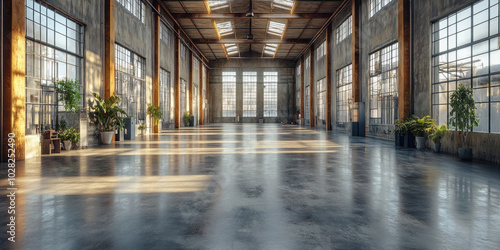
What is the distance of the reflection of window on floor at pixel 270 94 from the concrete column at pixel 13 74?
Answer: 3537cm

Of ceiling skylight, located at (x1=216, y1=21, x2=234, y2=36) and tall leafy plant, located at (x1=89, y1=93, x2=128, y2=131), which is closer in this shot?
tall leafy plant, located at (x1=89, y1=93, x2=128, y2=131)

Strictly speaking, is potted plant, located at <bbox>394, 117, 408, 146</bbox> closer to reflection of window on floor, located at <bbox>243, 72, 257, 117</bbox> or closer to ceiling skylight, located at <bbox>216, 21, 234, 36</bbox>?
ceiling skylight, located at <bbox>216, 21, 234, 36</bbox>

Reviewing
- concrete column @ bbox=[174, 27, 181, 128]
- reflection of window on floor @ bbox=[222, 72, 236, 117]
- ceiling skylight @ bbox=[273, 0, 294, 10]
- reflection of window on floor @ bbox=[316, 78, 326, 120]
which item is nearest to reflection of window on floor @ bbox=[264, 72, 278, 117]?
reflection of window on floor @ bbox=[222, 72, 236, 117]

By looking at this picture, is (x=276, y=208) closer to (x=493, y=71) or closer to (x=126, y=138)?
(x=493, y=71)

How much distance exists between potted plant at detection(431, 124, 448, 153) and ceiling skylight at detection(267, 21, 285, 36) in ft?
62.8

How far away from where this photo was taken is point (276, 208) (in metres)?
3.87

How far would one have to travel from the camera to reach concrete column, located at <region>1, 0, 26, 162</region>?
771cm

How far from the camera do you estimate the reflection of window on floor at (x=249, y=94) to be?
42.4 meters

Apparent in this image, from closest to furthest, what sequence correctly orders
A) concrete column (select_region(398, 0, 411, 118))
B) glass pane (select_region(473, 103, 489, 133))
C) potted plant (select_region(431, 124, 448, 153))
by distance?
glass pane (select_region(473, 103, 489, 133)), potted plant (select_region(431, 124, 448, 153)), concrete column (select_region(398, 0, 411, 118))

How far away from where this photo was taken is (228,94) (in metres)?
42.6

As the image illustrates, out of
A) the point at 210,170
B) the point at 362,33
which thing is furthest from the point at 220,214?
the point at 362,33

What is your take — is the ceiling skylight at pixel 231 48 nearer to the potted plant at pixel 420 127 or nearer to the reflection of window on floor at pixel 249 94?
the reflection of window on floor at pixel 249 94

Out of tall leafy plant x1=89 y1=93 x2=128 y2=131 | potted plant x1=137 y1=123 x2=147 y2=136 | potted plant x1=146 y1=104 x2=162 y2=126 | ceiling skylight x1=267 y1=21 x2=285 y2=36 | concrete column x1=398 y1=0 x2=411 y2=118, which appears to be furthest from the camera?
ceiling skylight x1=267 y1=21 x2=285 y2=36

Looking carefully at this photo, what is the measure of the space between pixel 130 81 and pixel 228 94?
85.0ft
